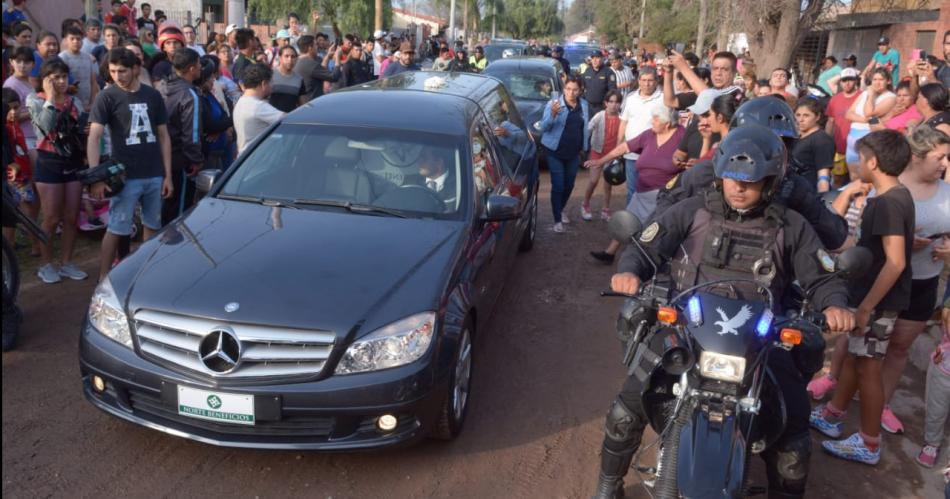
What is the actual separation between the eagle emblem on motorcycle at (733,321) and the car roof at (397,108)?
2.77 meters

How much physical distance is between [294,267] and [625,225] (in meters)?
1.72

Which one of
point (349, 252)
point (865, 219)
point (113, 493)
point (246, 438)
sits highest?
point (865, 219)

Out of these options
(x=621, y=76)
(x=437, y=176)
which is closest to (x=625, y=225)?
(x=437, y=176)

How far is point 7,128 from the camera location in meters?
5.95

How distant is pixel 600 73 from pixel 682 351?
12647 millimetres

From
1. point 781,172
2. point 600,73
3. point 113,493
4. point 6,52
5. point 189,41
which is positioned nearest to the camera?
point 781,172

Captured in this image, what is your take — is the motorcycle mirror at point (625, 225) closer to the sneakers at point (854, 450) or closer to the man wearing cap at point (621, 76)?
the sneakers at point (854, 450)

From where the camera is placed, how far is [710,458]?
2.56m

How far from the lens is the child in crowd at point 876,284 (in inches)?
147

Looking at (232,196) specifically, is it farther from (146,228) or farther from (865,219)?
(865,219)

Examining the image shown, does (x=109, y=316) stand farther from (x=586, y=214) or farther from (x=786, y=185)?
(x=586, y=214)

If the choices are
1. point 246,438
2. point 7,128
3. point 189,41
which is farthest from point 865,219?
point 189,41

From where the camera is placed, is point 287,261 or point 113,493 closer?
point 113,493

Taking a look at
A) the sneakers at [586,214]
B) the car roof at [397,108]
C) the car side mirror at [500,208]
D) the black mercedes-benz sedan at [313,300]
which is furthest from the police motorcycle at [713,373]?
the sneakers at [586,214]
